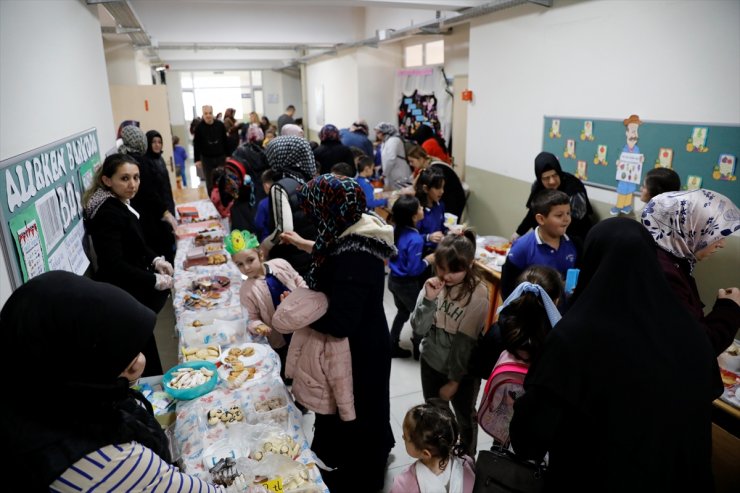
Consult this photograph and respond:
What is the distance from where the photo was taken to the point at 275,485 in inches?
63.3

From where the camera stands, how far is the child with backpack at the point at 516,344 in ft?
6.06

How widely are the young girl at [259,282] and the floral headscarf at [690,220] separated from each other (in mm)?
1727

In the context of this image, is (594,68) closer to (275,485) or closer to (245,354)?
(245,354)

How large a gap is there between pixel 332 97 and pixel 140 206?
27.3 ft

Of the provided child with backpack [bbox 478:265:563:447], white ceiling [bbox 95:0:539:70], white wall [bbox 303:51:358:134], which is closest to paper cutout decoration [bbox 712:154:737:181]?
child with backpack [bbox 478:265:563:447]

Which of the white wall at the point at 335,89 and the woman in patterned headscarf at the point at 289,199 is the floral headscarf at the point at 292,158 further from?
the white wall at the point at 335,89

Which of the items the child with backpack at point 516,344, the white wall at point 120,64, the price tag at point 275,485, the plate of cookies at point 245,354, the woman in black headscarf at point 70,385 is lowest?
the price tag at point 275,485

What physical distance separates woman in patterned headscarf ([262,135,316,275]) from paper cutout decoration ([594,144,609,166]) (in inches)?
110

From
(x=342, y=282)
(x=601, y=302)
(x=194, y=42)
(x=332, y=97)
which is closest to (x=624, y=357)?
(x=601, y=302)

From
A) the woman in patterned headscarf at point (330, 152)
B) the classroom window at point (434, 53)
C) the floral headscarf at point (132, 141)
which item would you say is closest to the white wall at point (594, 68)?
the woman in patterned headscarf at point (330, 152)

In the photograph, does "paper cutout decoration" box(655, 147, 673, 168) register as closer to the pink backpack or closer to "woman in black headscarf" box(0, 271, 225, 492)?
the pink backpack

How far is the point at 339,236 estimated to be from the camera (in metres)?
1.93

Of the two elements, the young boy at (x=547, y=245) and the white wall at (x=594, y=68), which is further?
the white wall at (x=594, y=68)

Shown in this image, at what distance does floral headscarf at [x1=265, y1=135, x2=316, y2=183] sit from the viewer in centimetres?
317
